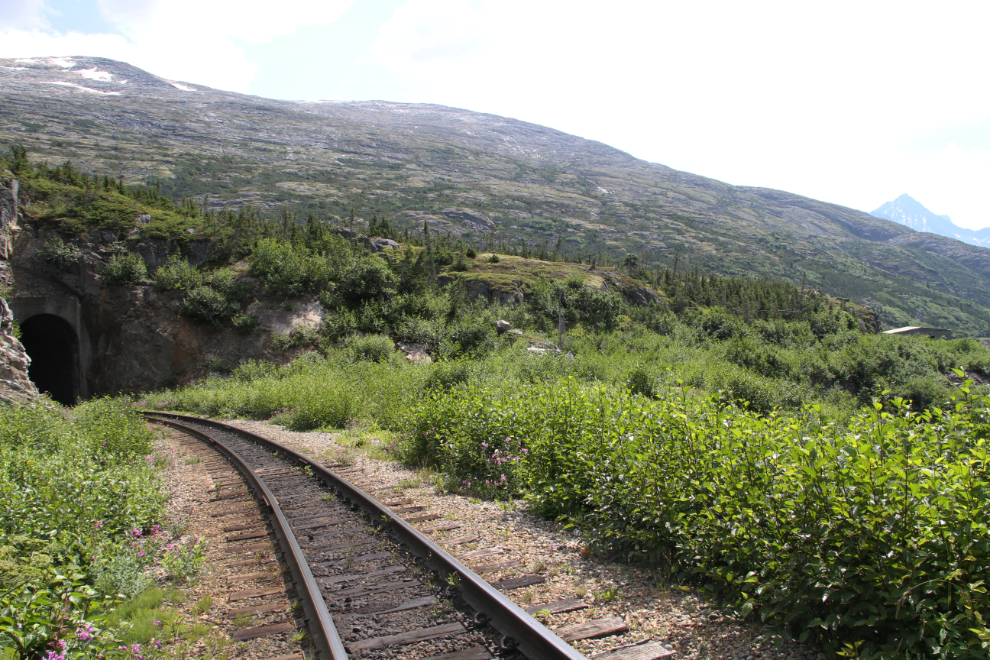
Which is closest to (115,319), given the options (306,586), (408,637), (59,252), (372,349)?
(59,252)

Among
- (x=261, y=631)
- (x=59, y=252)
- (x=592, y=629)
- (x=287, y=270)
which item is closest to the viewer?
(x=592, y=629)

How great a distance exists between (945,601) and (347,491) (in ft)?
23.0

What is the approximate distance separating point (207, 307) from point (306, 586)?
31.3 metres

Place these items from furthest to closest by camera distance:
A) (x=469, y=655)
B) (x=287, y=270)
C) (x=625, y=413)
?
1. (x=287, y=270)
2. (x=625, y=413)
3. (x=469, y=655)

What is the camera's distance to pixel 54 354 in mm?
33562

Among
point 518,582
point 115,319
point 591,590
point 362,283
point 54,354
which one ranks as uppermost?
point 362,283

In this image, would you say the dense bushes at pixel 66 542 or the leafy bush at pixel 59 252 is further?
the leafy bush at pixel 59 252

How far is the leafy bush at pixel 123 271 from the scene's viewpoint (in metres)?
32.1

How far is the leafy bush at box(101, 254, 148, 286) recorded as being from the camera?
32.1m

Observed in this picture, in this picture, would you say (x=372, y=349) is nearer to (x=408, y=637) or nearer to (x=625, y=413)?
(x=625, y=413)

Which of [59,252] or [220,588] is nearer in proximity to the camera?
[220,588]

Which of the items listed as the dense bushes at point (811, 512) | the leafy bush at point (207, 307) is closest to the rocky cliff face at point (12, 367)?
the leafy bush at point (207, 307)

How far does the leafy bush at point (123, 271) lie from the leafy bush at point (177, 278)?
975mm

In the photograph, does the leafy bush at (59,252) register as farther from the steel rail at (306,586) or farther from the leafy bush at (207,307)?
the steel rail at (306,586)
